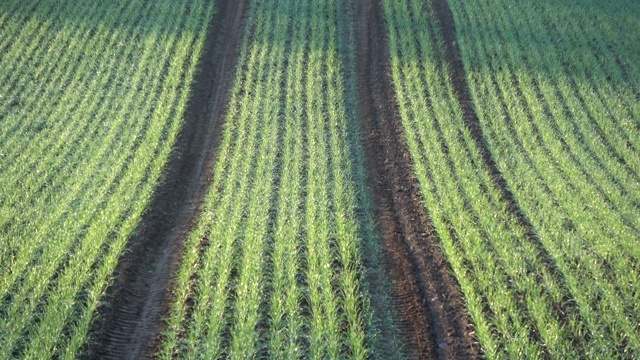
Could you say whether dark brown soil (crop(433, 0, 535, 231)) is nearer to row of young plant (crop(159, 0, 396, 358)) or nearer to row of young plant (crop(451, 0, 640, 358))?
row of young plant (crop(451, 0, 640, 358))

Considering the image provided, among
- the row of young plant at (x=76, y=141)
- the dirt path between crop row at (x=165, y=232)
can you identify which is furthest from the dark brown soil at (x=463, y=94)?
the row of young plant at (x=76, y=141)

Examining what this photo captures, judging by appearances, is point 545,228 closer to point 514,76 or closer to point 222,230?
point 222,230

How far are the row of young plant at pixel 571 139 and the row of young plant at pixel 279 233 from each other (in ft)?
13.4

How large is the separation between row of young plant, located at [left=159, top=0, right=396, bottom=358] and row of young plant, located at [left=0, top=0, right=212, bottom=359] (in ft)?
5.74

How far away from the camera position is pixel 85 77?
21.6 m

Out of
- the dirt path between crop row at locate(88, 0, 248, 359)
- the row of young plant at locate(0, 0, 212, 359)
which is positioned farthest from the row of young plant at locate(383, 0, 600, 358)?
the row of young plant at locate(0, 0, 212, 359)

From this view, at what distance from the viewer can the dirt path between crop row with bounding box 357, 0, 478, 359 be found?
36.1 ft

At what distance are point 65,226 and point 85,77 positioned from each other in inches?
376

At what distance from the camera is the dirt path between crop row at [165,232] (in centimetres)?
1095

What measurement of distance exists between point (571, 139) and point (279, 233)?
382 inches

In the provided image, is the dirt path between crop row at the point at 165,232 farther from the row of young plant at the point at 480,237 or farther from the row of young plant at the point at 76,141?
the row of young plant at the point at 480,237

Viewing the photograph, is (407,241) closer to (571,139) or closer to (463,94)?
(571,139)

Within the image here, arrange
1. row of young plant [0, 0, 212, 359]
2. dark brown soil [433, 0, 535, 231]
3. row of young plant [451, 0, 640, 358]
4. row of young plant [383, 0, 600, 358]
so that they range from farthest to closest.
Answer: dark brown soil [433, 0, 535, 231]
row of young plant [451, 0, 640, 358]
row of young plant [0, 0, 212, 359]
row of young plant [383, 0, 600, 358]

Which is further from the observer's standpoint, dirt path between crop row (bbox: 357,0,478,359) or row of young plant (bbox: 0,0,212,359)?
row of young plant (bbox: 0,0,212,359)
